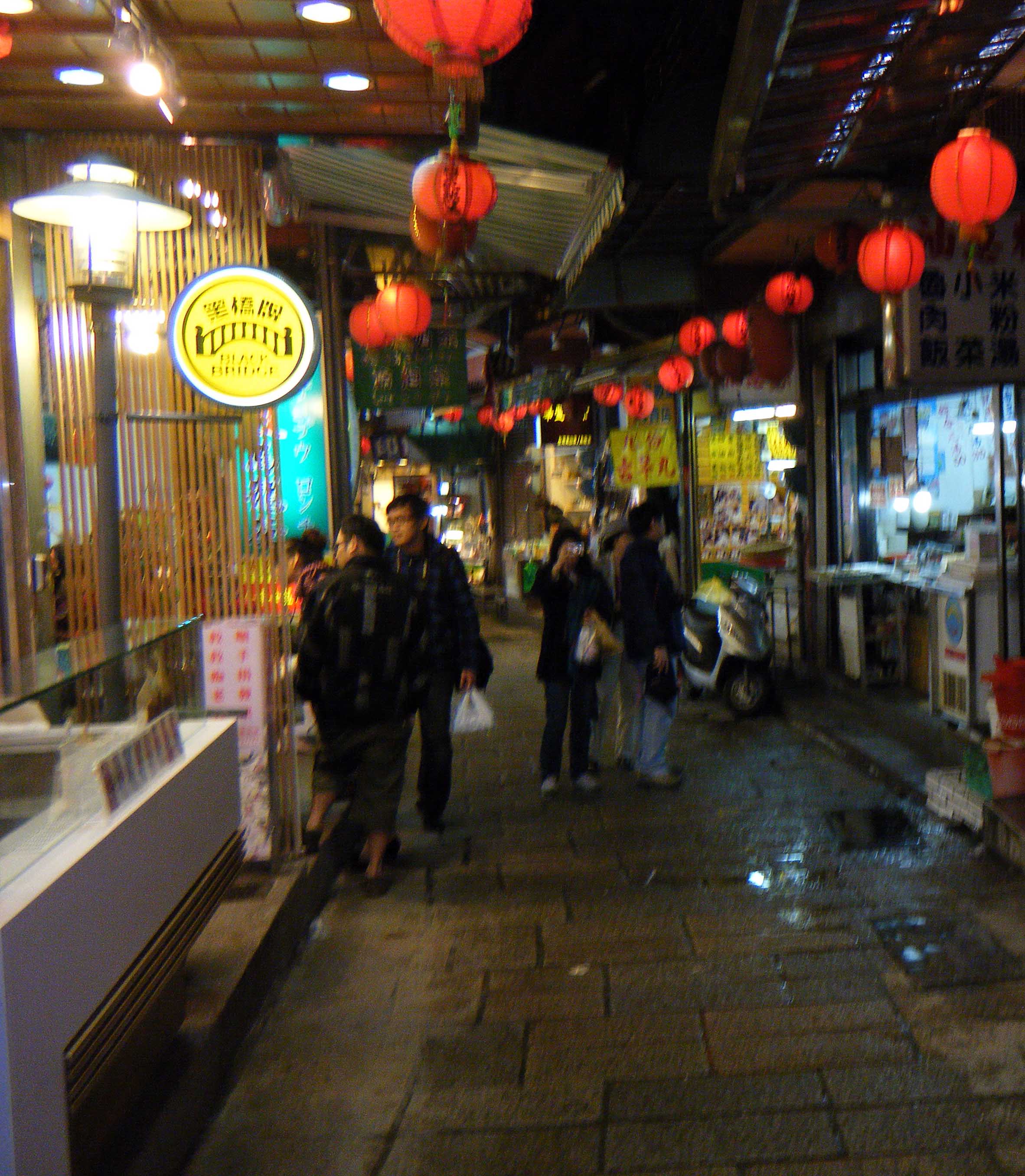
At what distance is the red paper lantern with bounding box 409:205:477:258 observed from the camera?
6.25 meters

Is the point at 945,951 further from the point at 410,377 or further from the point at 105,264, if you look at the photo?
the point at 410,377

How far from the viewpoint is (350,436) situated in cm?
1415

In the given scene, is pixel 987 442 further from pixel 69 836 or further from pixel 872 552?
pixel 69 836

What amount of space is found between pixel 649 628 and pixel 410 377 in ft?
19.4

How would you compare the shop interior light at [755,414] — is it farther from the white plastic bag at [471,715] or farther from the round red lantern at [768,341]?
the white plastic bag at [471,715]

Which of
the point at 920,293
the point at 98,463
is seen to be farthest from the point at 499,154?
the point at 98,463

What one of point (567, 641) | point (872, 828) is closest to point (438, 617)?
point (567, 641)

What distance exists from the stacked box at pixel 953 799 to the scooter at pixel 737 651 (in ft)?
11.2

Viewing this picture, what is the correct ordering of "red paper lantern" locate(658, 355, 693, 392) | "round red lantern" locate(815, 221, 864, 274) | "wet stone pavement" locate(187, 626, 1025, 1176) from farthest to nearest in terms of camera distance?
1. "red paper lantern" locate(658, 355, 693, 392)
2. "round red lantern" locate(815, 221, 864, 274)
3. "wet stone pavement" locate(187, 626, 1025, 1176)

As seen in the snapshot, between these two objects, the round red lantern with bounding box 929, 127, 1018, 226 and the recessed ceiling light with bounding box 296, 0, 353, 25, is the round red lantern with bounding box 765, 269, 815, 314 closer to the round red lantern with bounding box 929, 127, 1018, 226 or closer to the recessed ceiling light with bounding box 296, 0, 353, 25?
the round red lantern with bounding box 929, 127, 1018, 226

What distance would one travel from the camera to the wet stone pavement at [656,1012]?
3.80 meters

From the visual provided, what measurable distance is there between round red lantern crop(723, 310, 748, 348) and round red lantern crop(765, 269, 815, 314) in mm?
1132

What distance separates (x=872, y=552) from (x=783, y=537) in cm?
230

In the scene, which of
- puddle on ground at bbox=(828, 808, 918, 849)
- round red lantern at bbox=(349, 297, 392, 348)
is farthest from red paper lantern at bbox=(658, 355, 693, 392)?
puddle on ground at bbox=(828, 808, 918, 849)
